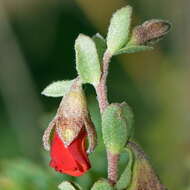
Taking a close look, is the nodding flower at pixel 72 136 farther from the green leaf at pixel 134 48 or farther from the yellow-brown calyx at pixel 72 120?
the green leaf at pixel 134 48

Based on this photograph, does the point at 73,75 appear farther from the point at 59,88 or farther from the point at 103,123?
the point at 103,123

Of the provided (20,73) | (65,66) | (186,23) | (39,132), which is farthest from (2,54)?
(186,23)

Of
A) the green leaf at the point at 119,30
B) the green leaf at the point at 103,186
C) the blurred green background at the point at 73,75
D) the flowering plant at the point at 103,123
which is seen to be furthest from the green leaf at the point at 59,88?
the blurred green background at the point at 73,75

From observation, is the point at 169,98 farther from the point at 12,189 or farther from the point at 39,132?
the point at 12,189

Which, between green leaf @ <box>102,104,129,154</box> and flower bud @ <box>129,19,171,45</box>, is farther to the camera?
flower bud @ <box>129,19,171,45</box>

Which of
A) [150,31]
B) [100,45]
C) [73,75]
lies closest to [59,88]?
[100,45]

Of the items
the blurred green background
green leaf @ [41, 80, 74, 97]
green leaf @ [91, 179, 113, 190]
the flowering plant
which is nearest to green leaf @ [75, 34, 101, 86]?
the flowering plant

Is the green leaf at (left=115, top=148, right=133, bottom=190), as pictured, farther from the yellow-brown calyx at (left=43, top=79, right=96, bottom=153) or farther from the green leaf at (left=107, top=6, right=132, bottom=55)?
the green leaf at (left=107, top=6, right=132, bottom=55)
